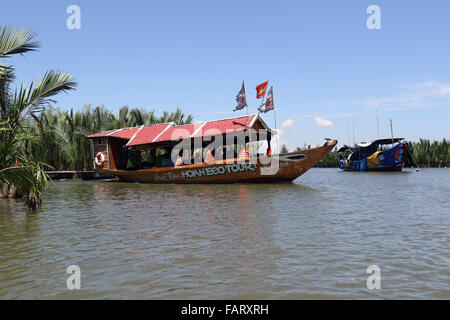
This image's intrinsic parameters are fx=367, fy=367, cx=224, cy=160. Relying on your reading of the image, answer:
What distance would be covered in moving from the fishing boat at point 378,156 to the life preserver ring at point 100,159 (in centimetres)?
2970

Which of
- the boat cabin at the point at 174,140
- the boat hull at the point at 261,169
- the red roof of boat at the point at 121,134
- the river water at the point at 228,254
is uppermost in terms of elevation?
the red roof of boat at the point at 121,134

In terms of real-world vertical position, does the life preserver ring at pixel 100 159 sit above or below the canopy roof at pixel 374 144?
below

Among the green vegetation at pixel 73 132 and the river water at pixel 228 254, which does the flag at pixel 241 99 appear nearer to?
the river water at pixel 228 254

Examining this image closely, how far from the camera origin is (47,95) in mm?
9531

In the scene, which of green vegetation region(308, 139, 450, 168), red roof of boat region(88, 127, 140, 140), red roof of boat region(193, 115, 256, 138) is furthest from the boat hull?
green vegetation region(308, 139, 450, 168)

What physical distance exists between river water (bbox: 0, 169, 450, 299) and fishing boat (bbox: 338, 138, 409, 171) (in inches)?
1300

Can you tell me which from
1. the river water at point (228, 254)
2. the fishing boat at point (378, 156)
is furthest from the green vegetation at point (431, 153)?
the river water at point (228, 254)

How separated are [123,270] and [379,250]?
143 inches

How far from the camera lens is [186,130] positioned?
22.3m

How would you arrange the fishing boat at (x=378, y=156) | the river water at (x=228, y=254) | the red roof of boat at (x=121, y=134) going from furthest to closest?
the fishing boat at (x=378, y=156)
the red roof of boat at (x=121, y=134)
the river water at (x=228, y=254)

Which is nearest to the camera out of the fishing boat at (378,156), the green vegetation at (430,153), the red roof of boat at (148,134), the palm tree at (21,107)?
the palm tree at (21,107)

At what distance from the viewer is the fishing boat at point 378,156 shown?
130 feet

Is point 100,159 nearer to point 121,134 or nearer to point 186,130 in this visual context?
point 121,134

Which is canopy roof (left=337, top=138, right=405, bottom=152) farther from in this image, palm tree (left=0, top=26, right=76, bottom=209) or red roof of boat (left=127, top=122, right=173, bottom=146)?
palm tree (left=0, top=26, right=76, bottom=209)
